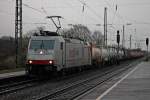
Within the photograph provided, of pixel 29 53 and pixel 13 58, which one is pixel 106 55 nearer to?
pixel 13 58

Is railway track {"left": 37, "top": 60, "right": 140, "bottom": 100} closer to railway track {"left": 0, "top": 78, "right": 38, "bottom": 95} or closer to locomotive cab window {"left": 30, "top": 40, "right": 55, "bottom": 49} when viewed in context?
railway track {"left": 0, "top": 78, "right": 38, "bottom": 95}

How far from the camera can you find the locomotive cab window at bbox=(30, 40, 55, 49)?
92.9 ft

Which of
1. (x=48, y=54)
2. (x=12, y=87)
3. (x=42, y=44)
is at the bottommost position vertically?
(x=12, y=87)

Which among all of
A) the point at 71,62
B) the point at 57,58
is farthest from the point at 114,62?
the point at 57,58

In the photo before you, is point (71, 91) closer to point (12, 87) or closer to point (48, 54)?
point (12, 87)

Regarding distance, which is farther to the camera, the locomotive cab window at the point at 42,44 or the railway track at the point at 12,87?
the locomotive cab window at the point at 42,44

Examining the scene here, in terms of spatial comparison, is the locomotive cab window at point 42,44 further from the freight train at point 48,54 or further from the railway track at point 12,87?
the railway track at point 12,87

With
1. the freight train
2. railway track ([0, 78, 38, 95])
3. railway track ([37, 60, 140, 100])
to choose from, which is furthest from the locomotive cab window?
railway track ([0, 78, 38, 95])

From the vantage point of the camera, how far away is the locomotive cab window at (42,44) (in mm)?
28328

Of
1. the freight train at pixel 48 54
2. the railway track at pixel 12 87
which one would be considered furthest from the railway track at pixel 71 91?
the freight train at pixel 48 54

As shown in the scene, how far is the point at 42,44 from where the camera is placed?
2855 centimetres

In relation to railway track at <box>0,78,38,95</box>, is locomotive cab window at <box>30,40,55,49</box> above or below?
above

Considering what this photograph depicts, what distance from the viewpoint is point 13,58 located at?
44.7 m

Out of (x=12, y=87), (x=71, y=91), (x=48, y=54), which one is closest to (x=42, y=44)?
(x=48, y=54)
